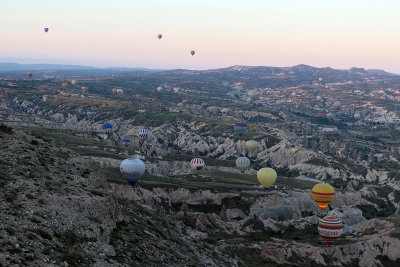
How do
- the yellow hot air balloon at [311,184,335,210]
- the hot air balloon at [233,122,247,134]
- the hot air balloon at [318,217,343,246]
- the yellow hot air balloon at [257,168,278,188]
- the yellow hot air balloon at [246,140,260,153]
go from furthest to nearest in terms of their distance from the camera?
the hot air balloon at [233,122,247,134] → the yellow hot air balloon at [246,140,260,153] → the yellow hot air balloon at [257,168,278,188] → the yellow hot air balloon at [311,184,335,210] → the hot air balloon at [318,217,343,246]

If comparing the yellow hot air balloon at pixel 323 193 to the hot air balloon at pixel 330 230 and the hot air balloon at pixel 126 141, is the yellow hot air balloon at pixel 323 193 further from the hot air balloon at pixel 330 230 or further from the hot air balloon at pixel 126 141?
the hot air balloon at pixel 126 141

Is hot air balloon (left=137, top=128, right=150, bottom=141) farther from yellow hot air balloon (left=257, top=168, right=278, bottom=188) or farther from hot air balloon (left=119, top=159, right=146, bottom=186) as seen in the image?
hot air balloon (left=119, top=159, right=146, bottom=186)

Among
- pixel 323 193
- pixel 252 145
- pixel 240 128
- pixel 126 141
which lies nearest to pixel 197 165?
pixel 252 145

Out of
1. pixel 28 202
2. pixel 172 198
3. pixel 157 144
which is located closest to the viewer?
pixel 28 202

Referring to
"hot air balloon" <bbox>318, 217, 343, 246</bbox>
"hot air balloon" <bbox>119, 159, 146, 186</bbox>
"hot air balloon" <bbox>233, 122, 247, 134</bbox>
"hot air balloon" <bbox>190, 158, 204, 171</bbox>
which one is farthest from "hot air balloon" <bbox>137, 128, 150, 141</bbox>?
"hot air balloon" <bbox>318, 217, 343, 246</bbox>

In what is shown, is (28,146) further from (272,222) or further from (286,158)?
(286,158)

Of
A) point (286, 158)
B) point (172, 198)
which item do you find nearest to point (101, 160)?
point (172, 198)

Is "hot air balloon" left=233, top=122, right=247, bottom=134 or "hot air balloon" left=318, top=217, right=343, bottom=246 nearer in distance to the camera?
"hot air balloon" left=318, top=217, right=343, bottom=246
